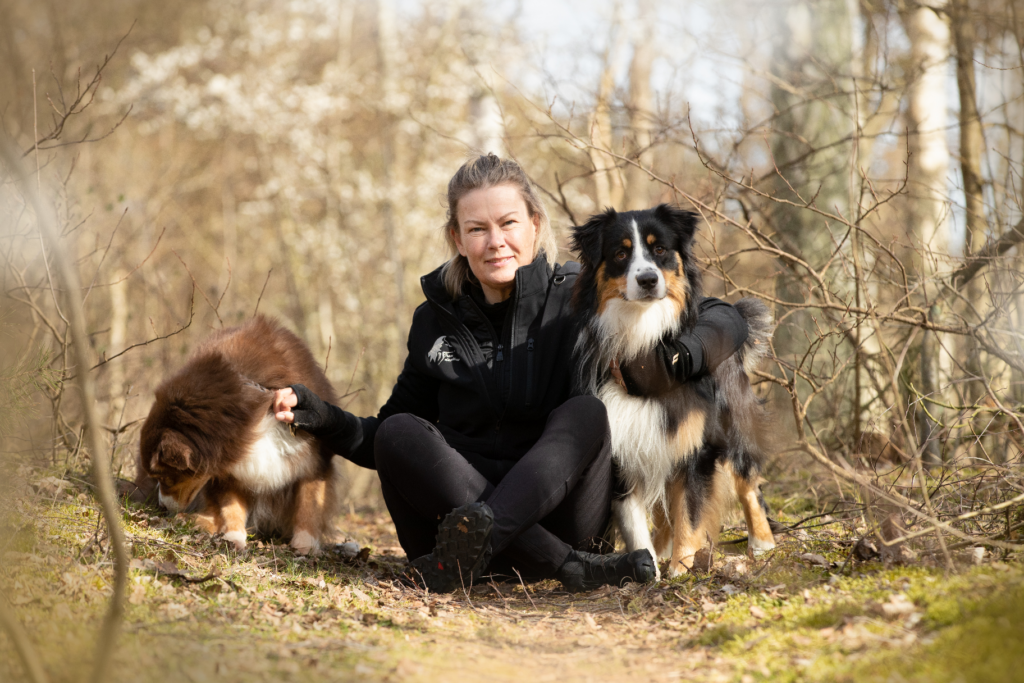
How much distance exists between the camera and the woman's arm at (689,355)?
3.65m

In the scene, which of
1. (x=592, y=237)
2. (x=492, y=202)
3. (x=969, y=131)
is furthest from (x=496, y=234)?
(x=969, y=131)

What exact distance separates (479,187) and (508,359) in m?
A: 0.89

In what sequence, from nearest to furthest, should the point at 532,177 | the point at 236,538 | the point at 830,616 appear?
the point at 830,616 → the point at 236,538 → the point at 532,177

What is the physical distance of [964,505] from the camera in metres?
3.15

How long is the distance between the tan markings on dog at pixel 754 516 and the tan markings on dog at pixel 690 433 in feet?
1.45

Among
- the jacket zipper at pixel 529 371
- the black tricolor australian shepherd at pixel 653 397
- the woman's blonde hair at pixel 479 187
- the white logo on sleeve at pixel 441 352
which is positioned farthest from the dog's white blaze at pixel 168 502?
the black tricolor australian shepherd at pixel 653 397

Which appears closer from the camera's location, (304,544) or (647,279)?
(647,279)

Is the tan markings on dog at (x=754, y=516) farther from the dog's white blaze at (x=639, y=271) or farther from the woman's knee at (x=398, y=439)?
the woman's knee at (x=398, y=439)

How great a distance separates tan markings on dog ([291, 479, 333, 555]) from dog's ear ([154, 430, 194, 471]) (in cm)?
61

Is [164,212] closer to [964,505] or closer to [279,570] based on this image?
[279,570]

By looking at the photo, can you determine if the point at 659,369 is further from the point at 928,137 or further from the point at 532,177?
the point at 532,177

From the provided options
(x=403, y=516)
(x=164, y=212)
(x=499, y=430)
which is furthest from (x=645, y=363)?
(x=164, y=212)

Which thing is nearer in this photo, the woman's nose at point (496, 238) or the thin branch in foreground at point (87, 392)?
the thin branch in foreground at point (87, 392)

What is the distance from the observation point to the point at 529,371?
380cm
